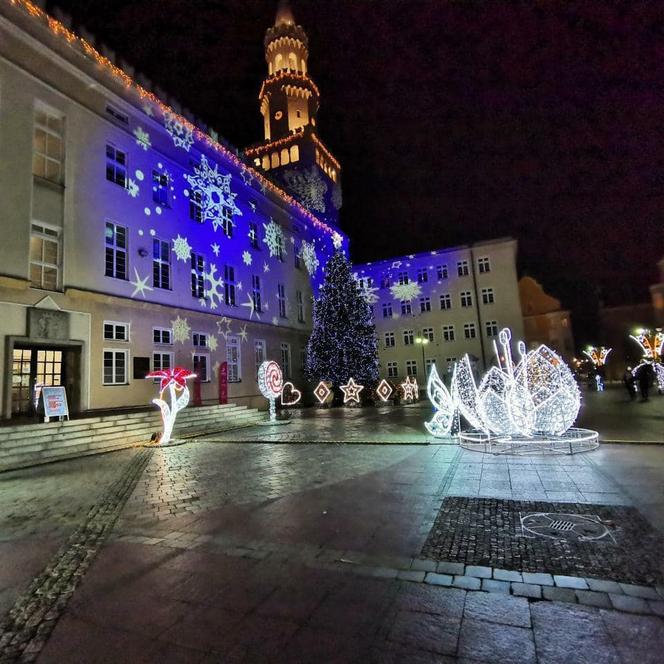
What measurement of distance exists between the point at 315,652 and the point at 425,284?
41712 mm

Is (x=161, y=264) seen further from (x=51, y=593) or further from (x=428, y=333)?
(x=428, y=333)

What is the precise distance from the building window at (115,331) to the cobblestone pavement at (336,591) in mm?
12446

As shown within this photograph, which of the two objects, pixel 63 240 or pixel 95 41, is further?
pixel 95 41

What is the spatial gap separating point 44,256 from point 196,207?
9335 millimetres

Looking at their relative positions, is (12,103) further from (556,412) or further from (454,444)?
(556,412)

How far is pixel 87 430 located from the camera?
508 inches

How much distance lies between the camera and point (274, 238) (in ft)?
98.6

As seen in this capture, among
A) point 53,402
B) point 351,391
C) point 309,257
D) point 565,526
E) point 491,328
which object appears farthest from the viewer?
point 491,328

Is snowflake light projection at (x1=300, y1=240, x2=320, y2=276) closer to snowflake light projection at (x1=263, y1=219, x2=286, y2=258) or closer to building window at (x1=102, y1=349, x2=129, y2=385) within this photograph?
snowflake light projection at (x1=263, y1=219, x2=286, y2=258)

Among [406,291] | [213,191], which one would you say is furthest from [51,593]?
[406,291]

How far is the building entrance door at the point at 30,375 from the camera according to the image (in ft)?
48.7

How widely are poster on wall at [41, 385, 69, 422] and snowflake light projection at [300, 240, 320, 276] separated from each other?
2316 cm

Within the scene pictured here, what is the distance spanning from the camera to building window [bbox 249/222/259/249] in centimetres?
2756

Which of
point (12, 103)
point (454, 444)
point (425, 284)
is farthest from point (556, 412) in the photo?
point (425, 284)
